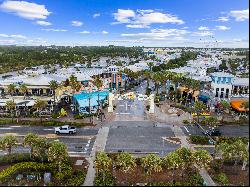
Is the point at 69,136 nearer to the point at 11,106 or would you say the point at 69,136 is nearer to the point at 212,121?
the point at 11,106

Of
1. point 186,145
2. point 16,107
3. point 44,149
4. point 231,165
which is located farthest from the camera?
point 16,107

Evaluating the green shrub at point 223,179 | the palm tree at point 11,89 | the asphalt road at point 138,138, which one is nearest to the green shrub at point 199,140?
the asphalt road at point 138,138

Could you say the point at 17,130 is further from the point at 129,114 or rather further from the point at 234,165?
the point at 234,165

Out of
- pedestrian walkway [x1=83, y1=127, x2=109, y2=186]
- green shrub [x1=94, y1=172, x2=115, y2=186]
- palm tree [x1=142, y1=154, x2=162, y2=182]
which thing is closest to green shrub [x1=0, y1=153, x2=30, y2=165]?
pedestrian walkway [x1=83, y1=127, x2=109, y2=186]

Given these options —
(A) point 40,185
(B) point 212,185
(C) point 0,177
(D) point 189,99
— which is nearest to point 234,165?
(B) point 212,185

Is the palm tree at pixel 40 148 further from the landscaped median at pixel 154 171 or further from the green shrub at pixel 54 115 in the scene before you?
the green shrub at pixel 54 115

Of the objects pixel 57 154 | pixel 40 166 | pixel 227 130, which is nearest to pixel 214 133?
pixel 227 130

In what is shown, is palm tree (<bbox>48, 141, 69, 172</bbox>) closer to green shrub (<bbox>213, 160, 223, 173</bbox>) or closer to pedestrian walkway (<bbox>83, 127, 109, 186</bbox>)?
pedestrian walkway (<bbox>83, 127, 109, 186</bbox>)
